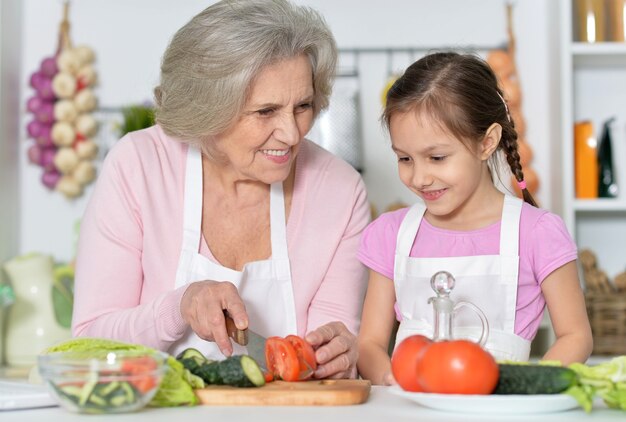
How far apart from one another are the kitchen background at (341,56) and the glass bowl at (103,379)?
208 centimetres

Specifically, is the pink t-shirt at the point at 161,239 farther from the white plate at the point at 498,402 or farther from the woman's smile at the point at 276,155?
the white plate at the point at 498,402

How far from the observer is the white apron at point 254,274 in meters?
1.87

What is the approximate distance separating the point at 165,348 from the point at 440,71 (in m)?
0.69

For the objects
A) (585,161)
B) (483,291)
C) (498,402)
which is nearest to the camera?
(498,402)

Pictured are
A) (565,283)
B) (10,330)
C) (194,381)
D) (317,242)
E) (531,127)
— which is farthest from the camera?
(531,127)

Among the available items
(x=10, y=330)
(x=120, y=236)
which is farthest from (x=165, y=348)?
(x=10, y=330)

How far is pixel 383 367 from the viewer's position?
1.68 m

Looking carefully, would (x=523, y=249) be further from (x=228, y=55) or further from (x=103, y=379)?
(x=103, y=379)

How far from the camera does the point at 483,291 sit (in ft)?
5.56

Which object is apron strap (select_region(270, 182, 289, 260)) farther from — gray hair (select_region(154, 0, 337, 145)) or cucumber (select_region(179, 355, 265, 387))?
cucumber (select_region(179, 355, 265, 387))

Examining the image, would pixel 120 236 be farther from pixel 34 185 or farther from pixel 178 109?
pixel 34 185

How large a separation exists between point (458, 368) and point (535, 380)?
87 mm

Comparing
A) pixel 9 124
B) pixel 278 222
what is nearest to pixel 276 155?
pixel 278 222

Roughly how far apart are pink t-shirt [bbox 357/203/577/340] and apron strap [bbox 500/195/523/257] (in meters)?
0.01
